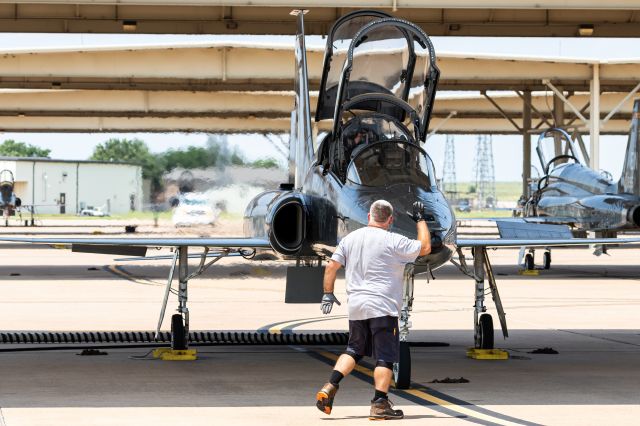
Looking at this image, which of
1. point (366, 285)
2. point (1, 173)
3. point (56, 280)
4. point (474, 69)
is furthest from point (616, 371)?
point (1, 173)

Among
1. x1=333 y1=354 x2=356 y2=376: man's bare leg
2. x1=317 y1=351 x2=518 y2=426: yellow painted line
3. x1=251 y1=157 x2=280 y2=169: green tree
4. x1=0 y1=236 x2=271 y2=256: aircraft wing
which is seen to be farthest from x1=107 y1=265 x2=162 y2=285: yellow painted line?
x1=333 y1=354 x2=356 y2=376: man's bare leg

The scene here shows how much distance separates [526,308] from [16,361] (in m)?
10.2

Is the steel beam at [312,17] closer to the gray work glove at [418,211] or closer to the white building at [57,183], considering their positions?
the gray work glove at [418,211]

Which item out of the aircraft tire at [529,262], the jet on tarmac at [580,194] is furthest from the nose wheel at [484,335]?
the aircraft tire at [529,262]

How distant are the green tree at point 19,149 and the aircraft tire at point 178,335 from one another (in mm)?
158867

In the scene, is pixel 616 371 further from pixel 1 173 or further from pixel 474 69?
pixel 1 173

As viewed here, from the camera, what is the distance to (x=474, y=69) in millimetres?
37969

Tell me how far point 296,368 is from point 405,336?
6.65ft

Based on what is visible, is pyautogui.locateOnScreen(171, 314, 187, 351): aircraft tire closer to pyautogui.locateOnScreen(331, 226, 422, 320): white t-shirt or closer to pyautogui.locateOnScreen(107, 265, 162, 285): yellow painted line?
pyautogui.locateOnScreen(331, 226, 422, 320): white t-shirt

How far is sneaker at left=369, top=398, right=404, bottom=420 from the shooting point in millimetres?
8625

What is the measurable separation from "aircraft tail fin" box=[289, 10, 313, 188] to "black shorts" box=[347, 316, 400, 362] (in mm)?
5390

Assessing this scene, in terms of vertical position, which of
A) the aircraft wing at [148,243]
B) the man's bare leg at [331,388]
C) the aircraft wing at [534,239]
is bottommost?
the man's bare leg at [331,388]

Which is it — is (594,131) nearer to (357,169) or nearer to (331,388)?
(357,169)

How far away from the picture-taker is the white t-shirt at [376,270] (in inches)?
355
